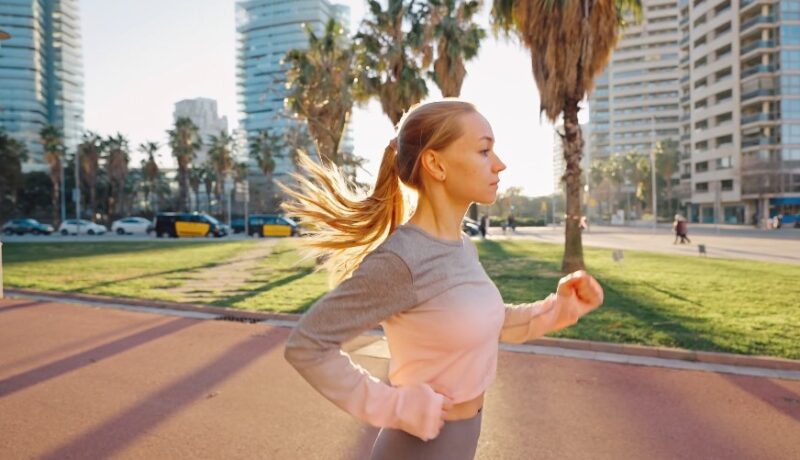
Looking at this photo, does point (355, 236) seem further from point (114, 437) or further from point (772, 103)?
point (772, 103)

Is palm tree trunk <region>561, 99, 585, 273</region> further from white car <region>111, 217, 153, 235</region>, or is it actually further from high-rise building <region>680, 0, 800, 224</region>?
high-rise building <region>680, 0, 800, 224</region>

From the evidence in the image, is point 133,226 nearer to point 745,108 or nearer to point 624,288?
point 624,288

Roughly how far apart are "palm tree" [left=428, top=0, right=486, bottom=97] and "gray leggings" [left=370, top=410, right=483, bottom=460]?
22.3 meters

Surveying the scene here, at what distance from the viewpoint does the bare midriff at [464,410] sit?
1.65 metres

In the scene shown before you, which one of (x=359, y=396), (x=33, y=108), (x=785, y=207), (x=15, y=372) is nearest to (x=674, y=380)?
(x=359, y=396)

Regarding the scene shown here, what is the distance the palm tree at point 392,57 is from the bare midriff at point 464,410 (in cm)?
2059

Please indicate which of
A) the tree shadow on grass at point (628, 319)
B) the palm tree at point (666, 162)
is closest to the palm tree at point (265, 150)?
the tree shadow on grass at point (628, 319)

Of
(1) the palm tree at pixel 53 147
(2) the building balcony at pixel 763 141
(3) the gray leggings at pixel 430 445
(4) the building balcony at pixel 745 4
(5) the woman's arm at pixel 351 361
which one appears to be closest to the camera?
(5) the woman's arm at pixel 351 361

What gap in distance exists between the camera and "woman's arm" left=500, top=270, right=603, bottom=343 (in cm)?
173

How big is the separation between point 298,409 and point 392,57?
752 inches

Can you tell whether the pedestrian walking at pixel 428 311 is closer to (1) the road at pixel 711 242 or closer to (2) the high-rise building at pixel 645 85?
(1) the road at pixel 711 242

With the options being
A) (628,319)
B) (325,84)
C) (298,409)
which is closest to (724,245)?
(325,84)

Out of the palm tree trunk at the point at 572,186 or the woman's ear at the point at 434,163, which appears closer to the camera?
the woman's ear at the point at 434,163

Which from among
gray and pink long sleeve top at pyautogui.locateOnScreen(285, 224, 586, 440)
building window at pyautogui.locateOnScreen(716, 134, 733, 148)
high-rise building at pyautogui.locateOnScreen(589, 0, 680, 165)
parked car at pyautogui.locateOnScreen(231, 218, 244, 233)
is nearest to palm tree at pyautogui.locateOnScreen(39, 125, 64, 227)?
parked car at pyautogui.locateOnScreen(231, 218, 244, 233)
